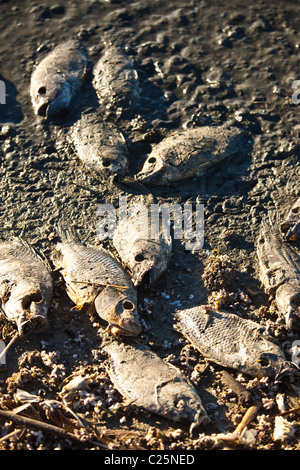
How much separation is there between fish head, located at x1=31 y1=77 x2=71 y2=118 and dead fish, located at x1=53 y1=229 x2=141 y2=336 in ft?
8.44

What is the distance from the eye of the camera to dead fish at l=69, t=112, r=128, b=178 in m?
7.00

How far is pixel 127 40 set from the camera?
29.7 ft

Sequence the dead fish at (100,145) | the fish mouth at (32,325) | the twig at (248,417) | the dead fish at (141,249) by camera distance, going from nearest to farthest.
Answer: the twig at (248,417) → the fish mouth at (32,325) → the dead fish at (141,249) → the dead fish at (100,145)

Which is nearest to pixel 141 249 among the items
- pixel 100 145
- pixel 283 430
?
pixel 100 145

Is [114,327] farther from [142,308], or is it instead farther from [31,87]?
[31,87]

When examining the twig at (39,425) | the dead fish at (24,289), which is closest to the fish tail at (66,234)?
the dead fish at (24,289)

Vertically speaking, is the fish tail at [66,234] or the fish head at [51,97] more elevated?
the fish head at [51,97]

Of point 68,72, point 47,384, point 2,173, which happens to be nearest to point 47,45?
point 68,72

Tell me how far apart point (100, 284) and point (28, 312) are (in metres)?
0.81

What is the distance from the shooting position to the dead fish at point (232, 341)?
5070 millimetres

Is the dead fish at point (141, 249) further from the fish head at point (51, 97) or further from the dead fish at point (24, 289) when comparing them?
the fish head at point (51, 97)

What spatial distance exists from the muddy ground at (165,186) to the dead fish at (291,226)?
1.22 feet

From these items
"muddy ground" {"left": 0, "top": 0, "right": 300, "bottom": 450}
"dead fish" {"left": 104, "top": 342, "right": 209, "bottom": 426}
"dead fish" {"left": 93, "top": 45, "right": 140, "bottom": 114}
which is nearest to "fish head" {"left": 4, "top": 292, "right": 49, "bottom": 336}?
"muddy ground" {"left": 0, "top": 0, "right": 300, "bottom": 450}

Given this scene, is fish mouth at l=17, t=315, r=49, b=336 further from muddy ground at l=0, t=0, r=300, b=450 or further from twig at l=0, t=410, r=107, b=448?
twig at l=0, t=410, r=107, b=448
